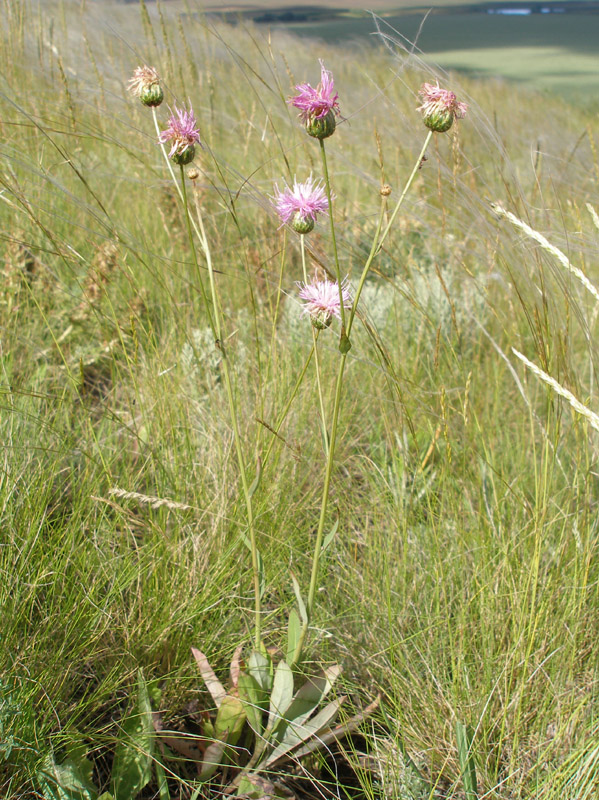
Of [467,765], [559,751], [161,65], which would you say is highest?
[161,65]

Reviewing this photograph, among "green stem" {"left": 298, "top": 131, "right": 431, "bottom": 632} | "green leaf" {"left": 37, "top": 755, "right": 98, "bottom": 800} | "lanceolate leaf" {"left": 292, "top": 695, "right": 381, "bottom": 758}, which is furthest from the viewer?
"lanceolate leaf" {"left": 292, "top": 695, "right": 381, "bottom": 758}

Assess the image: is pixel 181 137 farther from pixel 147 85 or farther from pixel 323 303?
pixel 323 303

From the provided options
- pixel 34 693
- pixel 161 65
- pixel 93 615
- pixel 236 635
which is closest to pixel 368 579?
pixel 236 635

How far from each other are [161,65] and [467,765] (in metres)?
3.00

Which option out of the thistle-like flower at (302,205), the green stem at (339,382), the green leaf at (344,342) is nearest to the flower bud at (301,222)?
the thistle-like flower at (302,205)

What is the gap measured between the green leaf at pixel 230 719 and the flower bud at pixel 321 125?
834 millimetres

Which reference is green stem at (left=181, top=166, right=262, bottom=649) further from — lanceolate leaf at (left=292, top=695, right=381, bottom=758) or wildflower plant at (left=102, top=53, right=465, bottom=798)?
lanceolate leaf at (left=292, top=695, right=381, bottom=758)

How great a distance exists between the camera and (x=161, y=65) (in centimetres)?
295

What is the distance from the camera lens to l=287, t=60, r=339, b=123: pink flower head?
2.68 feet

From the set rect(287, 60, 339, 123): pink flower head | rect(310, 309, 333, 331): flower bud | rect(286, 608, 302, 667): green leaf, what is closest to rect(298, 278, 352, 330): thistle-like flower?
rect(310, 309, 333, 331): flower bud

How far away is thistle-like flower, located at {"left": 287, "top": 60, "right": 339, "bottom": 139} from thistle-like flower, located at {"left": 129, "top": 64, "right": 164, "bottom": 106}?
233 millimetres

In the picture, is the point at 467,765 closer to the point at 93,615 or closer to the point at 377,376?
the point at 93,615

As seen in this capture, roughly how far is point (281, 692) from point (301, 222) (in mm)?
720

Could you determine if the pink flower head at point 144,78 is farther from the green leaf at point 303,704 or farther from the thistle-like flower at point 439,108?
the green leaf at point 303,704
